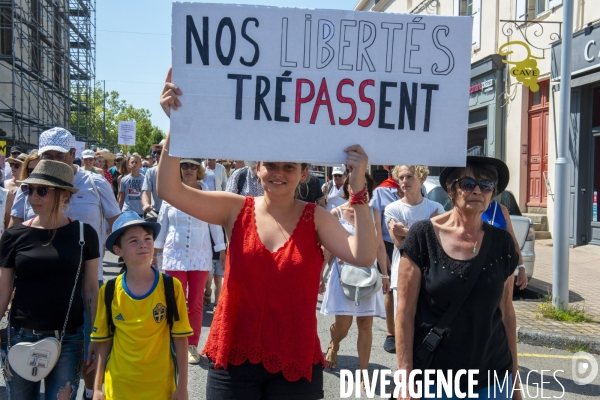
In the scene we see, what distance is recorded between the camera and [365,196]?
2725 millimetres

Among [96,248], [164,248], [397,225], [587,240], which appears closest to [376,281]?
[397,225]

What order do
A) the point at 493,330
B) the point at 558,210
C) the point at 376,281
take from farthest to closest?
the point at 558,210 → the point at 376,281 → the point at 493,330

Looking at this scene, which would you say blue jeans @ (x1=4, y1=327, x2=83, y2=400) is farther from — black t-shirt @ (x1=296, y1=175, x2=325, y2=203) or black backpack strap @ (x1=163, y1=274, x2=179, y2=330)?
black t-shirt @ (x1=296, y1=175, x2=325, y2=203)

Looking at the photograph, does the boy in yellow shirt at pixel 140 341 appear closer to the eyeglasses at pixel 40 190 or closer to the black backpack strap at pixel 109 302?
the black backpack strap at pixel 109 302

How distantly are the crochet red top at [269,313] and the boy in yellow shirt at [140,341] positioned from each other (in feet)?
2.23

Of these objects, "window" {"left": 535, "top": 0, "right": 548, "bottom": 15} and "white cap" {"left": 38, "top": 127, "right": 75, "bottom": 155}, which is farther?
"window" {"left": 535, "top": 0, "right": 548, "bottom": 15}

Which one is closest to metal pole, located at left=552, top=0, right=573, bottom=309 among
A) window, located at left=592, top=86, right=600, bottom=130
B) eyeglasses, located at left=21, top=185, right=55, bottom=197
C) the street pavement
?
the street pavement

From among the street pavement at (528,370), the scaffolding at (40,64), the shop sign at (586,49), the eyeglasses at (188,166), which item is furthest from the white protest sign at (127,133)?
the eyeglasses at (188,166)

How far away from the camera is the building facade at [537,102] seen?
12844 millimetres

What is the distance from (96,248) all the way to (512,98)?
14.0m

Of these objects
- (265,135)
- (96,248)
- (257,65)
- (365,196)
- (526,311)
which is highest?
(257,65)

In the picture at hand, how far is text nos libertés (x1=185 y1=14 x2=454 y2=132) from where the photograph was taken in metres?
2.77

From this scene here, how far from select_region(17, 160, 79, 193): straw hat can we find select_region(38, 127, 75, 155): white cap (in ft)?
3.54

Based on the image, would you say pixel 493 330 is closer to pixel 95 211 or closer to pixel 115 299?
pixel 115 299
